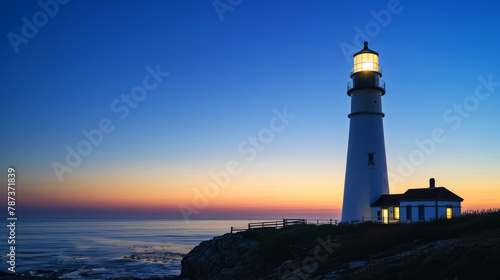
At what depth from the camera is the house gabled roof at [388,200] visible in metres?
31.2

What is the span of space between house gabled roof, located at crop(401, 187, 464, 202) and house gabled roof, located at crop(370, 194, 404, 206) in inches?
22.1

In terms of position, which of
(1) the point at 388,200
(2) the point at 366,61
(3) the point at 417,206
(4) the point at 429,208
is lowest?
(4) the point at 429,208

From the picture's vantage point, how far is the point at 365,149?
32906 millimetres

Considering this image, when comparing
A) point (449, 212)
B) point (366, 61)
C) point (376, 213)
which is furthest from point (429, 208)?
point (366, 61)

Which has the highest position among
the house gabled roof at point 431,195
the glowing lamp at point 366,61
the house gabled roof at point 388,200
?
the glowing lamp at point 366,61

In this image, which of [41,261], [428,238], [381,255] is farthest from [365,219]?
[41,261]

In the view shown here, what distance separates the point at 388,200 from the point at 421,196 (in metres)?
2.57

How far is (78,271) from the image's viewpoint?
41406 millimetres

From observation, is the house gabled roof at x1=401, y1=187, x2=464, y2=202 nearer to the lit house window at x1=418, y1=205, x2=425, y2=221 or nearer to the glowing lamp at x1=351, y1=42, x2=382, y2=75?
the lit house window at x1=418, y1=205, x2=425, y2=221

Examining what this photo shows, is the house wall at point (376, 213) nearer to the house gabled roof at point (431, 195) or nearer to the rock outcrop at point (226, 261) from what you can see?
the house gabled roof at point (431, 195)

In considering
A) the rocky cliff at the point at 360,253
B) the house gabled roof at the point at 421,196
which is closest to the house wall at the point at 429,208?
the house gabled roof at the point at 421,196

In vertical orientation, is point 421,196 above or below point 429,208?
above

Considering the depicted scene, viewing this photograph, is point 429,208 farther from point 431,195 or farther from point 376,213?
point 376,213

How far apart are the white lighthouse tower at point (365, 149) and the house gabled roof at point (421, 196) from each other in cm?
78
